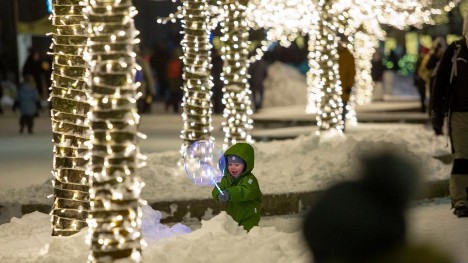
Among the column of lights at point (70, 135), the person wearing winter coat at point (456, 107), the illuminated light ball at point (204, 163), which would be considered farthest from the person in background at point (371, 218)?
the person wearing winter coat at point (456, 107)

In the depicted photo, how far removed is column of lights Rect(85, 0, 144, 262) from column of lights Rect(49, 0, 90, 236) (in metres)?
2.10

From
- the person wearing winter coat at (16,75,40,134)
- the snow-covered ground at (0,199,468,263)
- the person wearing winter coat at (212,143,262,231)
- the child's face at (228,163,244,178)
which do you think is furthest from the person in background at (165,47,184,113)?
the child's face at (228,163,244,178)

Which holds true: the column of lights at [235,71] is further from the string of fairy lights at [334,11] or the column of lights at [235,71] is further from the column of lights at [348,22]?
the column of lights at [348,22]

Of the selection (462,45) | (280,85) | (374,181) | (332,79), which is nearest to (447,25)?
(280,85)

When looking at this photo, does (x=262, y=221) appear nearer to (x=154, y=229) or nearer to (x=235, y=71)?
(x=154, y=229)

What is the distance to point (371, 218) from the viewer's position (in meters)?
2.36

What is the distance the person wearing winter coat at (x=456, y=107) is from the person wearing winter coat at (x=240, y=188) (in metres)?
3.34

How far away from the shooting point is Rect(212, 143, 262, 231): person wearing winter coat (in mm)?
8266

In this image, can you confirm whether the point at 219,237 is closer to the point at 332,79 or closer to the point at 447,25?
the point at 332,79

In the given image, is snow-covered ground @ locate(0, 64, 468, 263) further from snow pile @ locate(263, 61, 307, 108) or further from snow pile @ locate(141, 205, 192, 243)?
snow pile @ locate(263, 61, 307, 108)

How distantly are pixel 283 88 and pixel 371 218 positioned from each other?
33.7 meters

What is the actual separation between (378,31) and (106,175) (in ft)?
82.9

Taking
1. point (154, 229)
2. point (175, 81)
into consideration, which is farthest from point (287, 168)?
point (175, 81)

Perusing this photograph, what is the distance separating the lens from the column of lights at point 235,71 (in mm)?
15289
